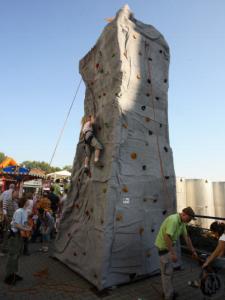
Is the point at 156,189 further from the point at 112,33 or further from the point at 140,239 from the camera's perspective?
the point at 112,33

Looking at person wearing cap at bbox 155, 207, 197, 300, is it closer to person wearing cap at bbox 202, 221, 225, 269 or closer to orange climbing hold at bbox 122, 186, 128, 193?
person wearing cap at bbox 202, 221, 225, 269

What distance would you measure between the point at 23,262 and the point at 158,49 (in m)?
6.99

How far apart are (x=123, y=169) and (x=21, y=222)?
2468mm

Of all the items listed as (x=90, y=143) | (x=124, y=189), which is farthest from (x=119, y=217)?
(x=90, y=143)

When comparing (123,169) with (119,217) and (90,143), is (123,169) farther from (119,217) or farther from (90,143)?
(90,143)

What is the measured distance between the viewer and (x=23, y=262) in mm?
6484

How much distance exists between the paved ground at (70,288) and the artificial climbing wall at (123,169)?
21 cm

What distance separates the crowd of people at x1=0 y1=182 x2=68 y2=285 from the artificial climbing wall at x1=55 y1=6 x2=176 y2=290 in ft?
4.47

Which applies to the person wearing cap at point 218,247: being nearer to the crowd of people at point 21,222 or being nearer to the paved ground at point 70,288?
the paved ground at point 70,288

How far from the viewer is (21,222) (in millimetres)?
5152

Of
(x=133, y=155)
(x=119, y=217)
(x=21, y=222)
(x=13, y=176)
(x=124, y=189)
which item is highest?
(x=13, y=176)

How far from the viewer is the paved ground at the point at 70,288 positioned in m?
4.47

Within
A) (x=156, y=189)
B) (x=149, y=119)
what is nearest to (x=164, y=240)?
(x=156, y=189)

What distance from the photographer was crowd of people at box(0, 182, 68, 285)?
5.02 meters
